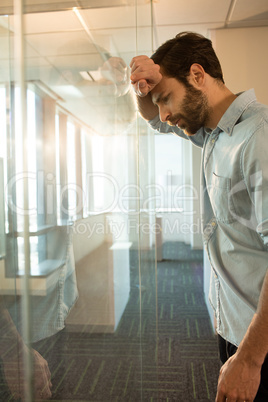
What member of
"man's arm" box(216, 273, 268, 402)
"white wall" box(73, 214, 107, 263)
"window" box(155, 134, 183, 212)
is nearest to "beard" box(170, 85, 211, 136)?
"white wall" box(73, 214, 107, 263)

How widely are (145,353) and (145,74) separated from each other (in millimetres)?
1227

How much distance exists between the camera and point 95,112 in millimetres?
901

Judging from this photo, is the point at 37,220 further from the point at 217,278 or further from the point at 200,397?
the point at 200,397

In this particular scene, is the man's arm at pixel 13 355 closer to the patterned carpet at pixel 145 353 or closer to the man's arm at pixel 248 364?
the patterned carpet at pixel 145 353

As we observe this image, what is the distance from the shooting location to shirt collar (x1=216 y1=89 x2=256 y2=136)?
34.2 inches

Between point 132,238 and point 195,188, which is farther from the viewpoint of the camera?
point 195,188

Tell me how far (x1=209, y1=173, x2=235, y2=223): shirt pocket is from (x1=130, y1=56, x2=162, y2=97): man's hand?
0.31 m

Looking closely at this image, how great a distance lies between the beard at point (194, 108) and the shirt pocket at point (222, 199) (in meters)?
0.17

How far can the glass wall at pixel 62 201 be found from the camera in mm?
571

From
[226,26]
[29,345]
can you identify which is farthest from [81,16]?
[226,26]

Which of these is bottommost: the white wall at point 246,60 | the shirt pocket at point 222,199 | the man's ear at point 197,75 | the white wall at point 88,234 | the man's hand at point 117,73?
the white wall at point 88,234

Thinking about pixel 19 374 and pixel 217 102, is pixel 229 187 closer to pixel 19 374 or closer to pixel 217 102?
pixel 217 102

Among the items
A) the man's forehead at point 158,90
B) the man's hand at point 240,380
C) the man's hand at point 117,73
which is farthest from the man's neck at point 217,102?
the man's hand at point 240,380

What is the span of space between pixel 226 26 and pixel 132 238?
185cm
